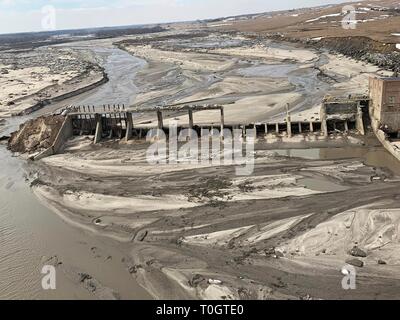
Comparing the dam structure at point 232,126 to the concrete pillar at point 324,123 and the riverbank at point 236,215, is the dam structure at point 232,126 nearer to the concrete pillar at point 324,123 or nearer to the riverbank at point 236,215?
the concrete pillar at point 324,123

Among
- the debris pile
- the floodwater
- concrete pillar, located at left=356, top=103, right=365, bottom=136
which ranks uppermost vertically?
concrete pillar, located at left=356, top=103, right=365, bottom=136

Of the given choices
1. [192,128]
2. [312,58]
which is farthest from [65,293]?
[312,58]

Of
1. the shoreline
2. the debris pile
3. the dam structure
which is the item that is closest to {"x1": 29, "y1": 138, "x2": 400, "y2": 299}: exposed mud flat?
the dam structure

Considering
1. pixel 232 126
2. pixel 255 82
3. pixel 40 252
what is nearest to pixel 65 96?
pixel 255 82

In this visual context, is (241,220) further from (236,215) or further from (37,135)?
(37,135)

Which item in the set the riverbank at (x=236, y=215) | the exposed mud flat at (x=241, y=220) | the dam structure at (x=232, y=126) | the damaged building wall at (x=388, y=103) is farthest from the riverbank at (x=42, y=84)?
the damaged building wall at (x=388, y=103)

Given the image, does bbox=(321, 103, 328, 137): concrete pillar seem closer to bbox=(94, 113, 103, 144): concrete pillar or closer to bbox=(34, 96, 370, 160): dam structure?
bbox=(34, 96, 370, 160): dam structure
